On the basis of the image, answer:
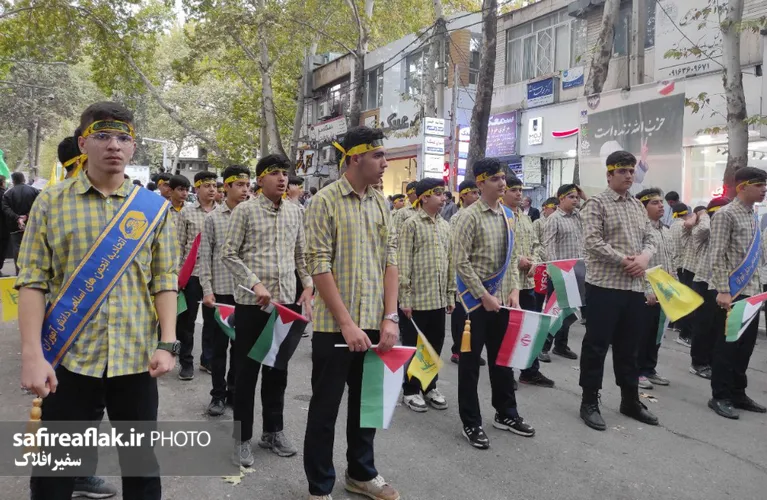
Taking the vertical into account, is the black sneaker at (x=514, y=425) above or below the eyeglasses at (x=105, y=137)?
below

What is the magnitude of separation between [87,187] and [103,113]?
313 mm

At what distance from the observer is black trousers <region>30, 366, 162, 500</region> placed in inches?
92.7

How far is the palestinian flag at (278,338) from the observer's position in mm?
3797

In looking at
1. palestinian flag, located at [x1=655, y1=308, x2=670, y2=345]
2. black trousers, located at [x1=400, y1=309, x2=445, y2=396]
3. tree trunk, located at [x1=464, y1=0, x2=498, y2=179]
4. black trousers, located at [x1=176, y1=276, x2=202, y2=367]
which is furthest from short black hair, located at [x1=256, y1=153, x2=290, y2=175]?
tree trunk, located at [x1=464, y1=0, x2=498, y2=179]

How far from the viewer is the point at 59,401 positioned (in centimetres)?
235

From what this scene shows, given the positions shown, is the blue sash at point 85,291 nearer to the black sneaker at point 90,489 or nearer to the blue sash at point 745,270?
the black sneaker at point 90,489

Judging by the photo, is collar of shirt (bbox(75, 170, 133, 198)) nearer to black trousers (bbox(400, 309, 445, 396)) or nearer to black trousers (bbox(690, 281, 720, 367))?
black trousers (bbox(400, 309, 445, 396))

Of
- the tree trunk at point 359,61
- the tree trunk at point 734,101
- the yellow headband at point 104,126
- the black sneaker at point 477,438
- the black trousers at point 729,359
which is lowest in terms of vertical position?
the black sneaker at point 477,438

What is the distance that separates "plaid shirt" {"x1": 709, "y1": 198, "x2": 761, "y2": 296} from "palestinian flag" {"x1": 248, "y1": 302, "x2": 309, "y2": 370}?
12.3ft

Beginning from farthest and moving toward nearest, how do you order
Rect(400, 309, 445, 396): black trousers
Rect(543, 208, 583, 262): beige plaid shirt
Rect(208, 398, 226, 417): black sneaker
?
Rect(543, 208, 583, 262): beige plaid shirt < Rect(400, 309, 445, 396): black trousers < Rect(208, 398, 226, 417): black sneaker

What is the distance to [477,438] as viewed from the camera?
4.21 m

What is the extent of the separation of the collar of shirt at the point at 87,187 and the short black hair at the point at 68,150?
4.04 feet

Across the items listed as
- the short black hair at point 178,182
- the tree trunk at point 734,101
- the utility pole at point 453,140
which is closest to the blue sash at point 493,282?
the short black hair at point 178,182

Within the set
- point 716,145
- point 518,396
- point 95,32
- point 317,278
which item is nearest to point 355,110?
point 95,32
